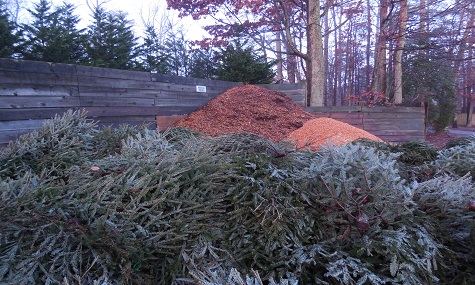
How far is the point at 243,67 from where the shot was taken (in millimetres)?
10039

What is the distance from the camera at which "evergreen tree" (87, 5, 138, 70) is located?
8148 mm

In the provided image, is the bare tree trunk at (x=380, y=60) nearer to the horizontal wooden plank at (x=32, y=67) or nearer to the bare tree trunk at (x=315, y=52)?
the bare tree trunk at (x=315, y=52)

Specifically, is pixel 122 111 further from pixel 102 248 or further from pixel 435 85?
pixel 435 85

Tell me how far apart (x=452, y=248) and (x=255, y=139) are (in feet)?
4.01

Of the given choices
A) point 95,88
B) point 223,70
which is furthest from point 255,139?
point 223,70

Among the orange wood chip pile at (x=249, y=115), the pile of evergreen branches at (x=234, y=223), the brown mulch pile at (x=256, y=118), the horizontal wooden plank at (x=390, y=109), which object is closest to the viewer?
the pile of evergreen branches at (x=234, y=223)

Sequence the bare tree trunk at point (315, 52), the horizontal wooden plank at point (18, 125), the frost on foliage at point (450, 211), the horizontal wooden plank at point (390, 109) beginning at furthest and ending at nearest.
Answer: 1. the bare tree trunk at point (315, 52)
2. the horizontal wooden plank at point (390, 109)
3. the horizontal wooden plank at point (18, 125)
4. the frost on foliage at point (450, 211)

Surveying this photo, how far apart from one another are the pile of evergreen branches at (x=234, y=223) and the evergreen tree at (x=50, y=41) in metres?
6.20

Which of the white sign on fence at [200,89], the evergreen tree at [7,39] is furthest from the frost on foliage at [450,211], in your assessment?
the evergreen tree at [7,39]

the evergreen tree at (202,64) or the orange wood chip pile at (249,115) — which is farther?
the evergreen tree at (202,64)

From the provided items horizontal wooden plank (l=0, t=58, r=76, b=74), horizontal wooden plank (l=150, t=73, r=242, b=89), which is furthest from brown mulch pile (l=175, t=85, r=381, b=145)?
horizontal wooden plank (l=0, t=58, r=76, b=74)

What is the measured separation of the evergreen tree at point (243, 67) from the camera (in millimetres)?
10055

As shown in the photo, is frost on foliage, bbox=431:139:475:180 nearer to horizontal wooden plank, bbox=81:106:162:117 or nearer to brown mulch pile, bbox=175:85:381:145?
brown mulch pile, bbox=175:85:381:145

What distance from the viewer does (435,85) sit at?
643 inches
